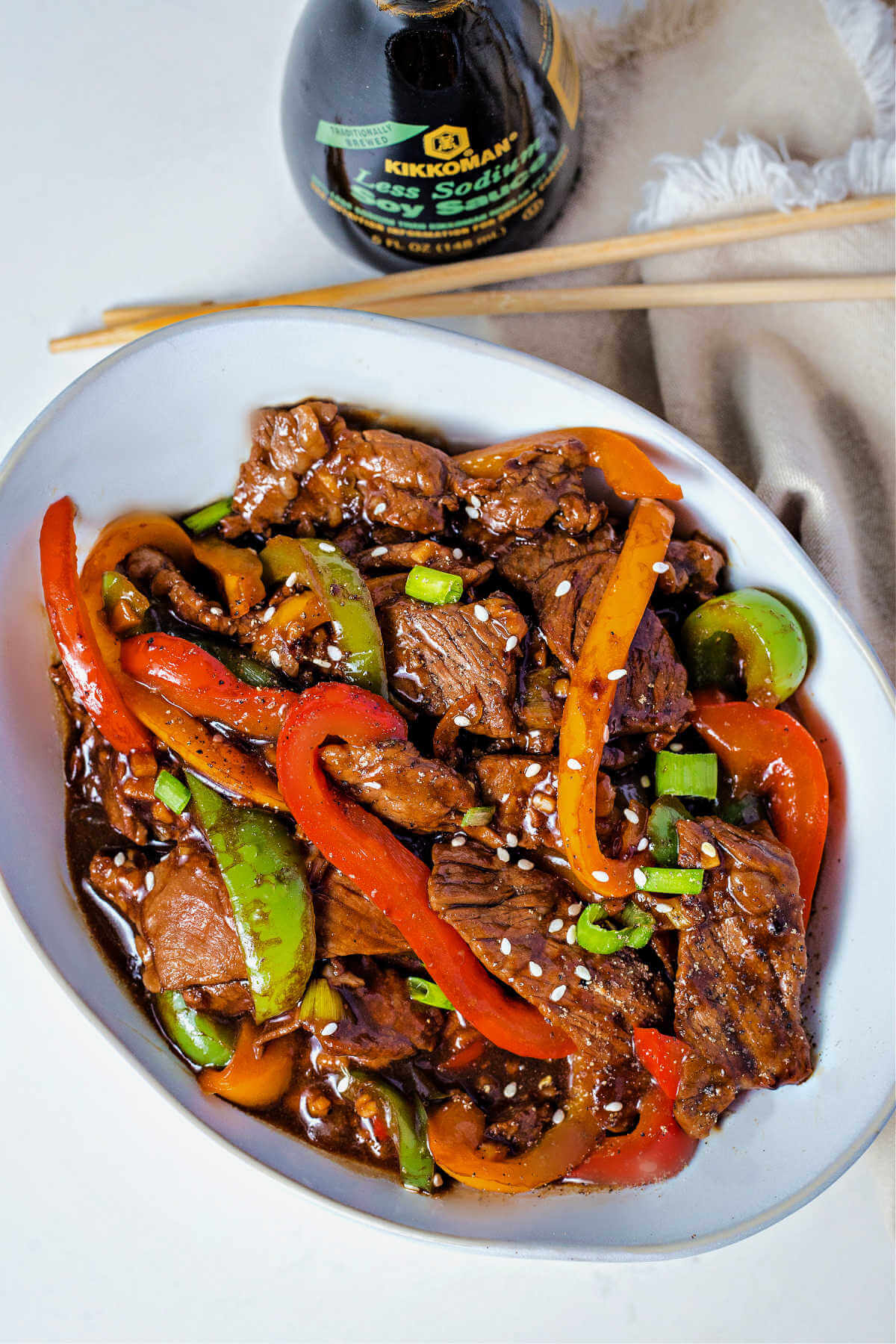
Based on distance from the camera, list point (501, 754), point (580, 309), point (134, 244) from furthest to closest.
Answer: point (134, 244)
point (580, 309)
point (501, 754)

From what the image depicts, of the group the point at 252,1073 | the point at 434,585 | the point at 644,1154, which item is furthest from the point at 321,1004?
the point at 434,585

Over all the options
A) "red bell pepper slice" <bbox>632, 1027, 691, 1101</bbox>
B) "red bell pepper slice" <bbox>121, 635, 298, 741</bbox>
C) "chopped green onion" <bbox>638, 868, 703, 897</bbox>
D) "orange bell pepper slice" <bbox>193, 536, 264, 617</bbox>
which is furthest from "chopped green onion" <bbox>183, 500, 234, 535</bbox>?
"red bell pepper slice" <bbox>632, 1027, 691, 1101</bbox>

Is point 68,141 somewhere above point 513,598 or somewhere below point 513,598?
above

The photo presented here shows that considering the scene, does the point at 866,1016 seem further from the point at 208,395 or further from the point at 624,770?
the point at 208,395

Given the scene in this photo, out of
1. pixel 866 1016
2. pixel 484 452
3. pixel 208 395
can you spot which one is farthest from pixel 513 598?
pixel 866 1016

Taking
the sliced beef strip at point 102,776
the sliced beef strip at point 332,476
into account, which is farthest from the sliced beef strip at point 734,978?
the sliced beef strip at point 102,776

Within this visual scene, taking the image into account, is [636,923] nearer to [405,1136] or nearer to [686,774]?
[686,774]
